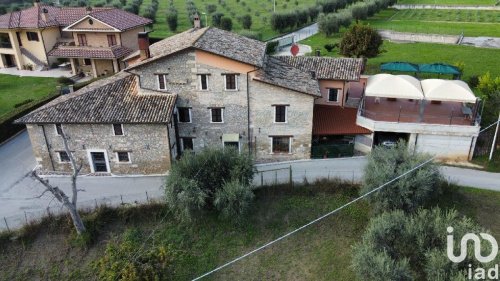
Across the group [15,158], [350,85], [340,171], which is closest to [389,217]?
[340,171]

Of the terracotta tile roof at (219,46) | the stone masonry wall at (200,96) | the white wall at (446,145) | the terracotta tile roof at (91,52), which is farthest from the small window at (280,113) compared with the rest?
the terracotta tile roof at (91,52)

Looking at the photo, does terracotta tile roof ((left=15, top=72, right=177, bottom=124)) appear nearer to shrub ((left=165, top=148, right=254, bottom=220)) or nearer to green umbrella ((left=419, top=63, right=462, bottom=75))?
shrub ((left=165, top=148, right=254, bottom=220))

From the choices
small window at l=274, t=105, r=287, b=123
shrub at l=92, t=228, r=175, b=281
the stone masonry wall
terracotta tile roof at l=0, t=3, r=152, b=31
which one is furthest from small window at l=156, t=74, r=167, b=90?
terracotta tile roof at l=0, t=3, r=152, b=31

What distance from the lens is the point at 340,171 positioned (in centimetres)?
2945

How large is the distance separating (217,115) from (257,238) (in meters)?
10.1

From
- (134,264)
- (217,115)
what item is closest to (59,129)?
(217,115)

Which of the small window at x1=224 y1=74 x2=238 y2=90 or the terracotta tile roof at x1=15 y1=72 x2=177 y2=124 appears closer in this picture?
the terracotta tile roof at x1=15 y1=72 x2=177 y2=124

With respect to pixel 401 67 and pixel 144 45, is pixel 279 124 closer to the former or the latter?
pixel 144 45

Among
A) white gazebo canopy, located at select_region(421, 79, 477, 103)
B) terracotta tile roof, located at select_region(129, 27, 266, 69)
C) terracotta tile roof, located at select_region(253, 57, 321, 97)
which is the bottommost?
white gazebo canopy, located at select_region(421, 79, 477, 103)

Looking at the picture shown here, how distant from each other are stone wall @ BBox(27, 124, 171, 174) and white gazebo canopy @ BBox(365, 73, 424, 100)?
16523 mm

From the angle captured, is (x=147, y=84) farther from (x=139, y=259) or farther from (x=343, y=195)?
(x=343, y=195)

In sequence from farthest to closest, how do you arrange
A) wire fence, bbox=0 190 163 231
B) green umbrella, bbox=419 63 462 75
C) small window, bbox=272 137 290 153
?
green umbrella, bbox=419 63 462 75 → small window, bbox=272 137 290 153 → wire fence, bbox=0 190 163 231

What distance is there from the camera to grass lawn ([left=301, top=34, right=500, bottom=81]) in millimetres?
49075

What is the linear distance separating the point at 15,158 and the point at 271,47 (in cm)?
3842
